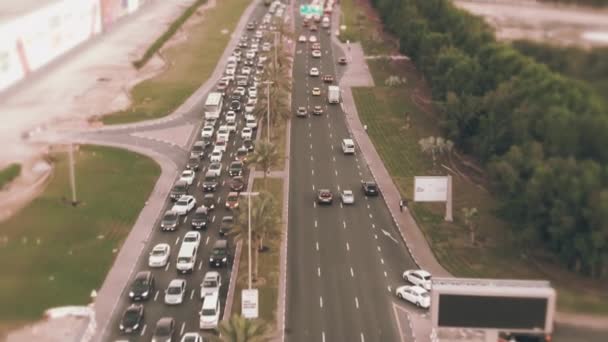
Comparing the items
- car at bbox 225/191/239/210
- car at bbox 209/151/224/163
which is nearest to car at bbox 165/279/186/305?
car at bbox 225/191/239/210

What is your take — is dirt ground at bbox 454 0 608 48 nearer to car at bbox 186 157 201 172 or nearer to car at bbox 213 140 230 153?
car at bbox 186 157 201 172

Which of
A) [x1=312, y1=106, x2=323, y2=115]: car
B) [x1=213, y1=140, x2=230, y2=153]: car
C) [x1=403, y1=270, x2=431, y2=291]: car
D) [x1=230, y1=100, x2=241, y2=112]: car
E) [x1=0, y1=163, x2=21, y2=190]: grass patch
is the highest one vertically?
[x1=0, y1=163, x2=21, y2=190]: grass patch

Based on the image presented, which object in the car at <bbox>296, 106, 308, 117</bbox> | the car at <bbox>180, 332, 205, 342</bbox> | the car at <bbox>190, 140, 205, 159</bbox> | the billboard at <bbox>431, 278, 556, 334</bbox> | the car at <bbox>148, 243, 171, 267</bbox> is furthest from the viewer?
the car at <bbox>296, 106, 308, 117</bbox>

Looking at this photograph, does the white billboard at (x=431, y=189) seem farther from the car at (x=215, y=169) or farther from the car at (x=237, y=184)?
the car at (x=215, y=169)

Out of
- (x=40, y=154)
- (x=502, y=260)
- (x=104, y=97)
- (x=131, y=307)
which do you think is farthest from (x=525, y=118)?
(x=104, y=97)

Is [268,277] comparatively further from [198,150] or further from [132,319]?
[198,150]

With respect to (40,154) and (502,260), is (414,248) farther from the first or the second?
(40,154)
